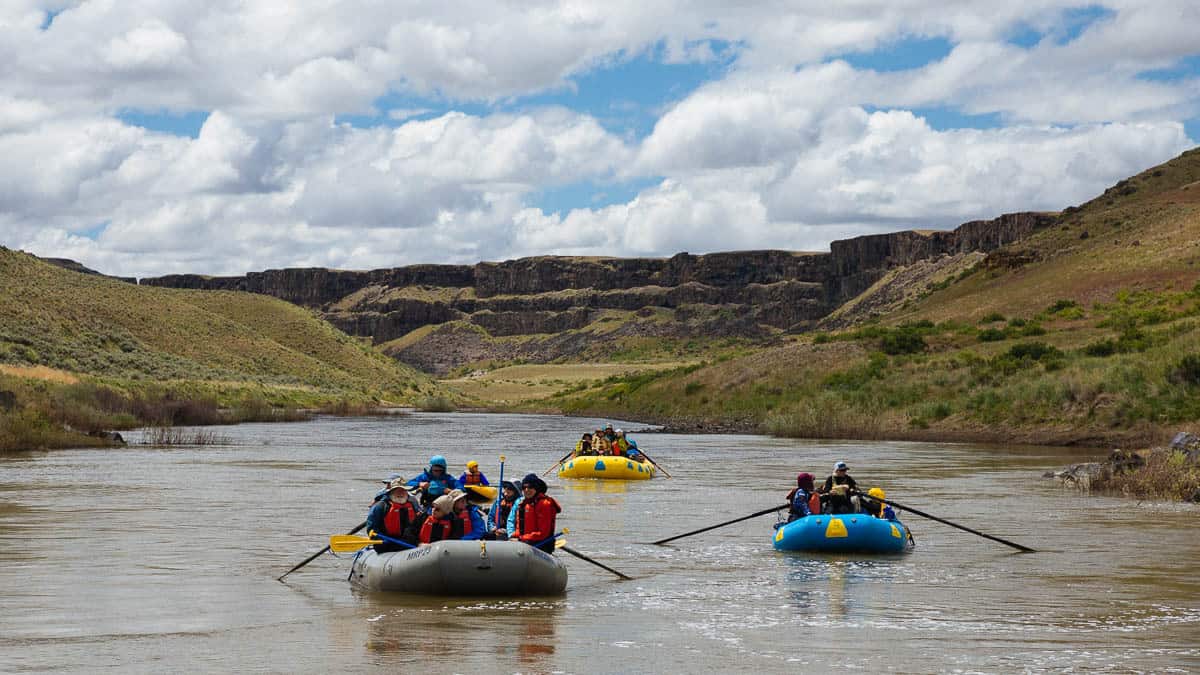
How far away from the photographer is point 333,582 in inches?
727

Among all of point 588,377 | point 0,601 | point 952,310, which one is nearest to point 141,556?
point 0,601

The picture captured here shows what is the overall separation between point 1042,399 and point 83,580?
40.5 metres

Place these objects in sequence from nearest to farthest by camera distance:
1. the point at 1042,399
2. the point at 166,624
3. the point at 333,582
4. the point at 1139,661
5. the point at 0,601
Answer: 1. the point at 1139,661
2. the point at 166,624
3. the point at 0,601
4. the point at 333,582
5. the point at 1042,399

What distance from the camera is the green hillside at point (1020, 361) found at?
162 feet

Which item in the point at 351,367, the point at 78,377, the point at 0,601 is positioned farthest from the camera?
the point at 351,367

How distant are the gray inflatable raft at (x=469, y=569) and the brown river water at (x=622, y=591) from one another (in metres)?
0.22

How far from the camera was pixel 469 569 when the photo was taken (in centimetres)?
1617

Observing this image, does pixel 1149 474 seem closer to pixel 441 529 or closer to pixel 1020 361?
pixel 441 529

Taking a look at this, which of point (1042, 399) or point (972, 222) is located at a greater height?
point (972, 222)

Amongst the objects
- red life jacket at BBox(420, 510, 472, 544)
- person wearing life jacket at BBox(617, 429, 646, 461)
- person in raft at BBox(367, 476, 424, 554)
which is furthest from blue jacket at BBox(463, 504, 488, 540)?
person wearing life jacket at BBox(617, 429, 646, 461)

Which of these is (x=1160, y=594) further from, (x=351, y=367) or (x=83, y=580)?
(x=351, y=367)

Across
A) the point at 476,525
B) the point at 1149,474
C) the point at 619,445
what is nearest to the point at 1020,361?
the point at 619,445

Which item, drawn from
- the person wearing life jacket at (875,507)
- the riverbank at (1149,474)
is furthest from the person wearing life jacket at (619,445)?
the person wearing life jacket at (875,507)

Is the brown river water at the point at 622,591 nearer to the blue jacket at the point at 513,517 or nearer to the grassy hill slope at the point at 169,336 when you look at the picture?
the blue jacket at the point at 513,517
